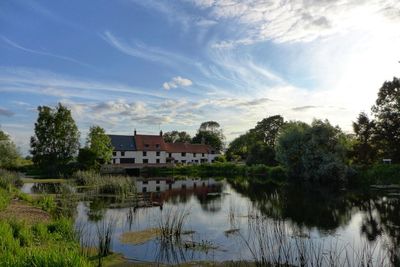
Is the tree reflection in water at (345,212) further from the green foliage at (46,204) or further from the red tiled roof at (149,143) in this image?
the red tiled roof at (149,143)

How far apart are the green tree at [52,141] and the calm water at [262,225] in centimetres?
3115

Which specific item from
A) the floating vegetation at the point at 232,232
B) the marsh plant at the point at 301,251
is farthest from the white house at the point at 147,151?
the marsh plant at the point at 301,251

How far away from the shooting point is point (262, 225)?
11.3 meters

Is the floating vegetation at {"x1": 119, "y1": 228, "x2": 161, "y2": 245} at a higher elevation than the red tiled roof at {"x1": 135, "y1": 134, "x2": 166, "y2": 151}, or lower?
lower

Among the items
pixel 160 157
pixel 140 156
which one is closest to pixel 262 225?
pixel 140 156

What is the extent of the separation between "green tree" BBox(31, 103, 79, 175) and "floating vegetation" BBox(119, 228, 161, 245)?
3998 cm

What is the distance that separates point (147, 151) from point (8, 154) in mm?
24194

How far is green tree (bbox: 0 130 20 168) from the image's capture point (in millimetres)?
47344

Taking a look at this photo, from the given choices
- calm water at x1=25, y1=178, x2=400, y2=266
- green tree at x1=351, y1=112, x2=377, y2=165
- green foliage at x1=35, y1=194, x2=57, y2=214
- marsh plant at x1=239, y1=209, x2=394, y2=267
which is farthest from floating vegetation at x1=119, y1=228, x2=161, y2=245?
green tree at x1=351, y1=112, x2=377, y2=165

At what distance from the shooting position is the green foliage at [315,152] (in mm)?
35812

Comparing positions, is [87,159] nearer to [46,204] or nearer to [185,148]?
[46,204]

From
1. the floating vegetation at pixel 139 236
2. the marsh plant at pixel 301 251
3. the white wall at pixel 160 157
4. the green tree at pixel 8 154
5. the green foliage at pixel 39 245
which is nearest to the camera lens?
the green foliage at pixel 39 245

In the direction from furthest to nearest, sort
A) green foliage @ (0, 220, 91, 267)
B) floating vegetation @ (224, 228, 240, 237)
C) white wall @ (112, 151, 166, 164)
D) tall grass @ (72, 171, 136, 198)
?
white wall @ (112, 151, 166, 164), tall grass @ (72, 171, 136, 198), floating vegetation @ (224, 228, 240, 237), green foliage @ (0, 220, 91, 267)

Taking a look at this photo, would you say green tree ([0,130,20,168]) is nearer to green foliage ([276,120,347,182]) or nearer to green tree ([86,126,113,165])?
green tree ([86,126,113,165])
